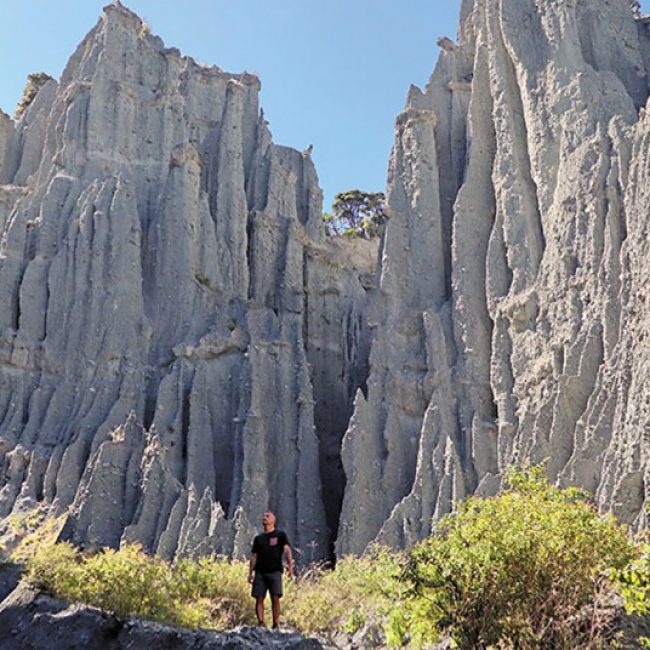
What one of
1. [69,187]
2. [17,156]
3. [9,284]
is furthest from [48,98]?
[9,284]

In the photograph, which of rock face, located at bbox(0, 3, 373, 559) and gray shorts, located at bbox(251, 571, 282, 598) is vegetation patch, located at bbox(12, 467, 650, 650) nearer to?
gray shorts, located at bbox(251, 571, 282, 598)

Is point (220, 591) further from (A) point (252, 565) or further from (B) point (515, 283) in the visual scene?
(B) point (515, 283)

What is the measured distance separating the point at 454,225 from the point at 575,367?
7218 millimetres

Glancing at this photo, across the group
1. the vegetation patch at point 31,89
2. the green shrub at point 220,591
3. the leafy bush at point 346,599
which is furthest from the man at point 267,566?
the vegetation patch at point 31,89

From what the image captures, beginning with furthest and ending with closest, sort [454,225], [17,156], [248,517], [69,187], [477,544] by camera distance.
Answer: [17,156]
[69,187]
[454,225]
[248,517]
[477,544]

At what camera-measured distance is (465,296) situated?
24656 mm

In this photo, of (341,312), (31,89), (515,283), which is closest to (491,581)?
(515,283)

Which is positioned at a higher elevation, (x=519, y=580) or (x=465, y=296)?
(x=465, y=296)

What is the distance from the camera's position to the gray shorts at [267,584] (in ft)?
38.1

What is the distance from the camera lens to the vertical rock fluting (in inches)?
757

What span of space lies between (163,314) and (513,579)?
67.1 feet

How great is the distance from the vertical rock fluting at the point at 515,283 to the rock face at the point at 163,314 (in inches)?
138

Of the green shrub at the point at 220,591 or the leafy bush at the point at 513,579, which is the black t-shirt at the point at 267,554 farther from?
the green shrub at the point at 220,591

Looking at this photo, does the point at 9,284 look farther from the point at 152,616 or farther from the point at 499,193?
the point at 152,616
